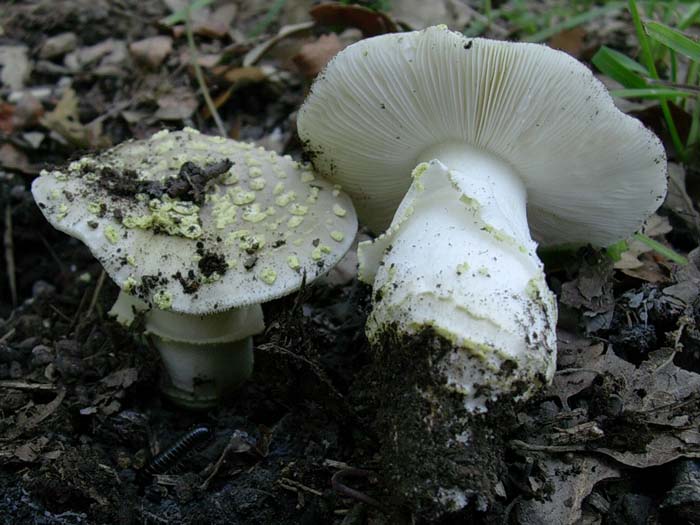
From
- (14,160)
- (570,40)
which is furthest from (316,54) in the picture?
(14,160)

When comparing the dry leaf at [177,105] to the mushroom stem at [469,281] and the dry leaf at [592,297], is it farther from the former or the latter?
the dry leaf at [592,297]

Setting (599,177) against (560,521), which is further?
(599,177)

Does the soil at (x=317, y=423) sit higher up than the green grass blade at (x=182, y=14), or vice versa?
the green grass blade at (x=182, y=14)

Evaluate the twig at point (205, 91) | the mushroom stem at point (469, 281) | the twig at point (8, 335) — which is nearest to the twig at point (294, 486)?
the mushroom stem at point (469, 281)

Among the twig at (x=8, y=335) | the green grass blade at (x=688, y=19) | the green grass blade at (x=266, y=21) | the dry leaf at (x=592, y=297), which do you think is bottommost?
the twig at (x=8, y=335)

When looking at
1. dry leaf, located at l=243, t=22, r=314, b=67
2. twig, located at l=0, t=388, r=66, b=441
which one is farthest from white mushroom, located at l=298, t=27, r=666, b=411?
dry leaf, located at l=243, t=22, r=314, b=67

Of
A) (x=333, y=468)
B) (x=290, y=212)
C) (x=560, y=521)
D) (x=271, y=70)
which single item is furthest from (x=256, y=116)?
(x=560, y=521)

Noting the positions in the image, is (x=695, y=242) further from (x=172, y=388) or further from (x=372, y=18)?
(x=172, y=388)
